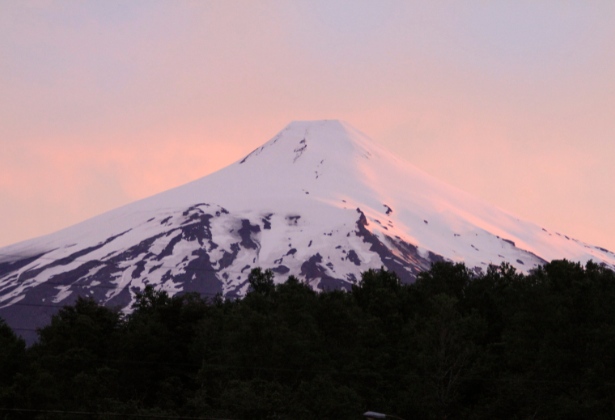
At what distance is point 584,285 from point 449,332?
11.6 meters

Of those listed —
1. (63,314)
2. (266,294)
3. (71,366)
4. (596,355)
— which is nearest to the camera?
(596,355)

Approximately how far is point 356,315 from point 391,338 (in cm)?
365

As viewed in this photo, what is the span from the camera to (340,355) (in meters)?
84.3

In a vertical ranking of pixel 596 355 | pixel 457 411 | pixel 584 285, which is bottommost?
pixel 457 411

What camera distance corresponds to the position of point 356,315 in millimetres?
87812

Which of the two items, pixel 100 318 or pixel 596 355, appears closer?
pixel 596 355

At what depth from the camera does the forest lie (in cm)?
7444

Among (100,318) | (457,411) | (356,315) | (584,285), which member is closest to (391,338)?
(356,315)

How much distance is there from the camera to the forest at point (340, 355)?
7444 centimetres

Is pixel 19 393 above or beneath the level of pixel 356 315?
beneath

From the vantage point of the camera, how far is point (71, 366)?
86.8 m

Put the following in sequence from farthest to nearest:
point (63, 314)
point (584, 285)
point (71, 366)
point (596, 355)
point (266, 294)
Answer: point (266, 294) < point (63, 314) < point (71, 366) < point (584, 285) < point (596, 355)

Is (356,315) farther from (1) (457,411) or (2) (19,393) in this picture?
(2) (19,393)

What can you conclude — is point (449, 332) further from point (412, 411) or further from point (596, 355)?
point (596, 355)
